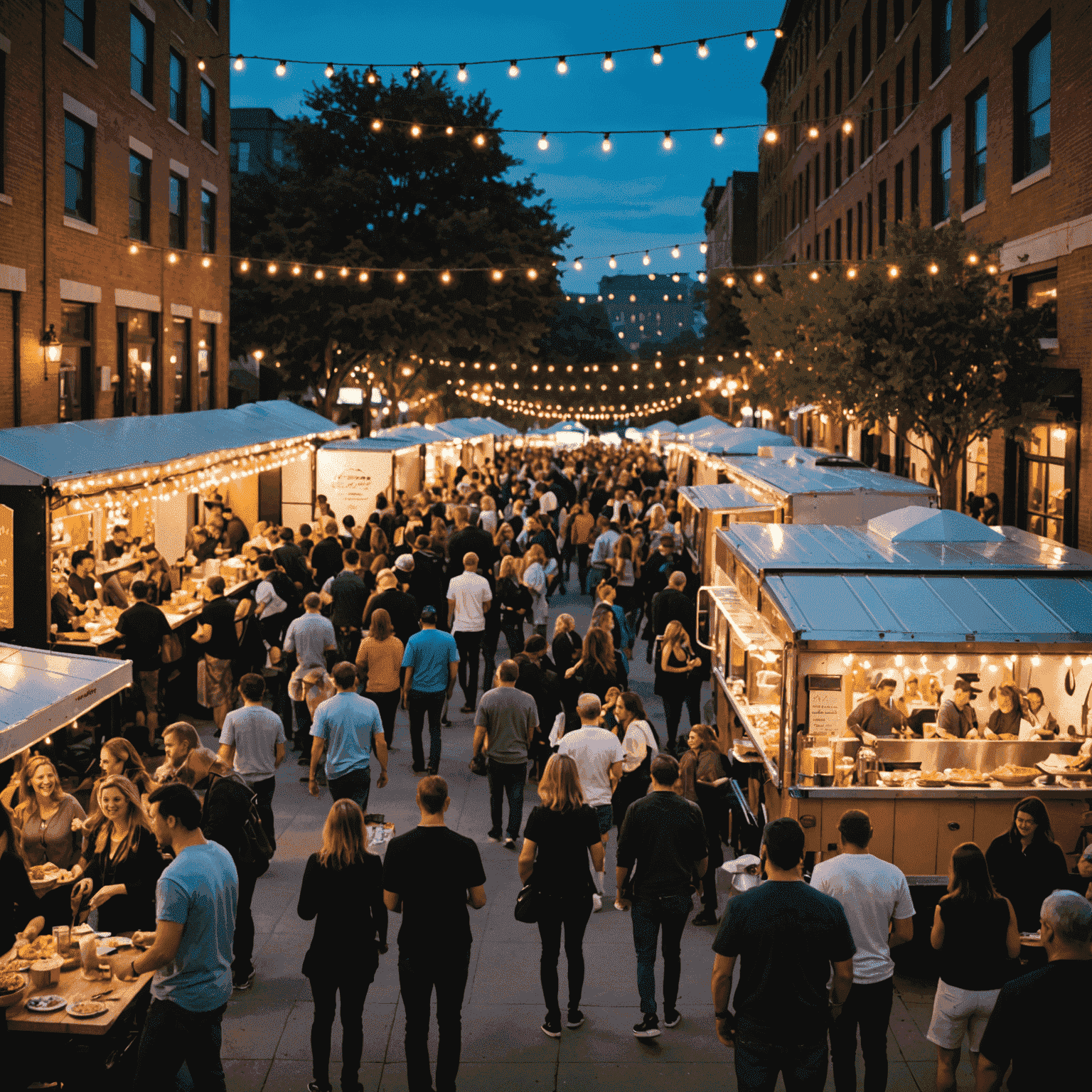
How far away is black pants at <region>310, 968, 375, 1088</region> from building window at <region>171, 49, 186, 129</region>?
21.1 m

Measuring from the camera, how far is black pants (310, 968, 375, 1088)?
19.1 ft

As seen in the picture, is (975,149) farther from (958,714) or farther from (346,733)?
(346,733)

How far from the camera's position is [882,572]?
889 centimetres

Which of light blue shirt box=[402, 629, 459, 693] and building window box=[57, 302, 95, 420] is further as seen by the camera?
building window box=[57, 302, 95, 420]

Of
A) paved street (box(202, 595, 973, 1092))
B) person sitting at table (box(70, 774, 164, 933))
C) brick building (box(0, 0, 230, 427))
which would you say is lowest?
paved street (box(202, 595, 973, 1092))

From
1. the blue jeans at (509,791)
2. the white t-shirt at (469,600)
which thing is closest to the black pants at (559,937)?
the blue jeans at (509,791)

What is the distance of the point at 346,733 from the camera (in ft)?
29.0

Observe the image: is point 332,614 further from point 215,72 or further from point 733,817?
point 215,72

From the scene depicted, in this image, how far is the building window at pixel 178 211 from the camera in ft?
77.8

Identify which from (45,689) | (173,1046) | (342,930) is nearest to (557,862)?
(342,930)

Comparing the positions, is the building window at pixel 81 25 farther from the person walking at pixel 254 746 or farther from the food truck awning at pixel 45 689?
the person walking at pixel 254 746

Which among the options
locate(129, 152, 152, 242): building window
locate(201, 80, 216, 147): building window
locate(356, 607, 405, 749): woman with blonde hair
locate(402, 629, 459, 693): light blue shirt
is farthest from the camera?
locate(201, 80, 216, 147): building window

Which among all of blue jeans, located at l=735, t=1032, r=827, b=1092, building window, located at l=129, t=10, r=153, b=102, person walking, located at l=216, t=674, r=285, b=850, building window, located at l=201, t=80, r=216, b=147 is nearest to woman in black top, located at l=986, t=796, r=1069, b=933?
blue jeans, located at l=735, t=1032, r=827, b=1092

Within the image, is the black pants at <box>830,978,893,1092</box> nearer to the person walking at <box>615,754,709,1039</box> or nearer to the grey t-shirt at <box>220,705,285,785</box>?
the person walking at <box>615,754,709,1039</box>
